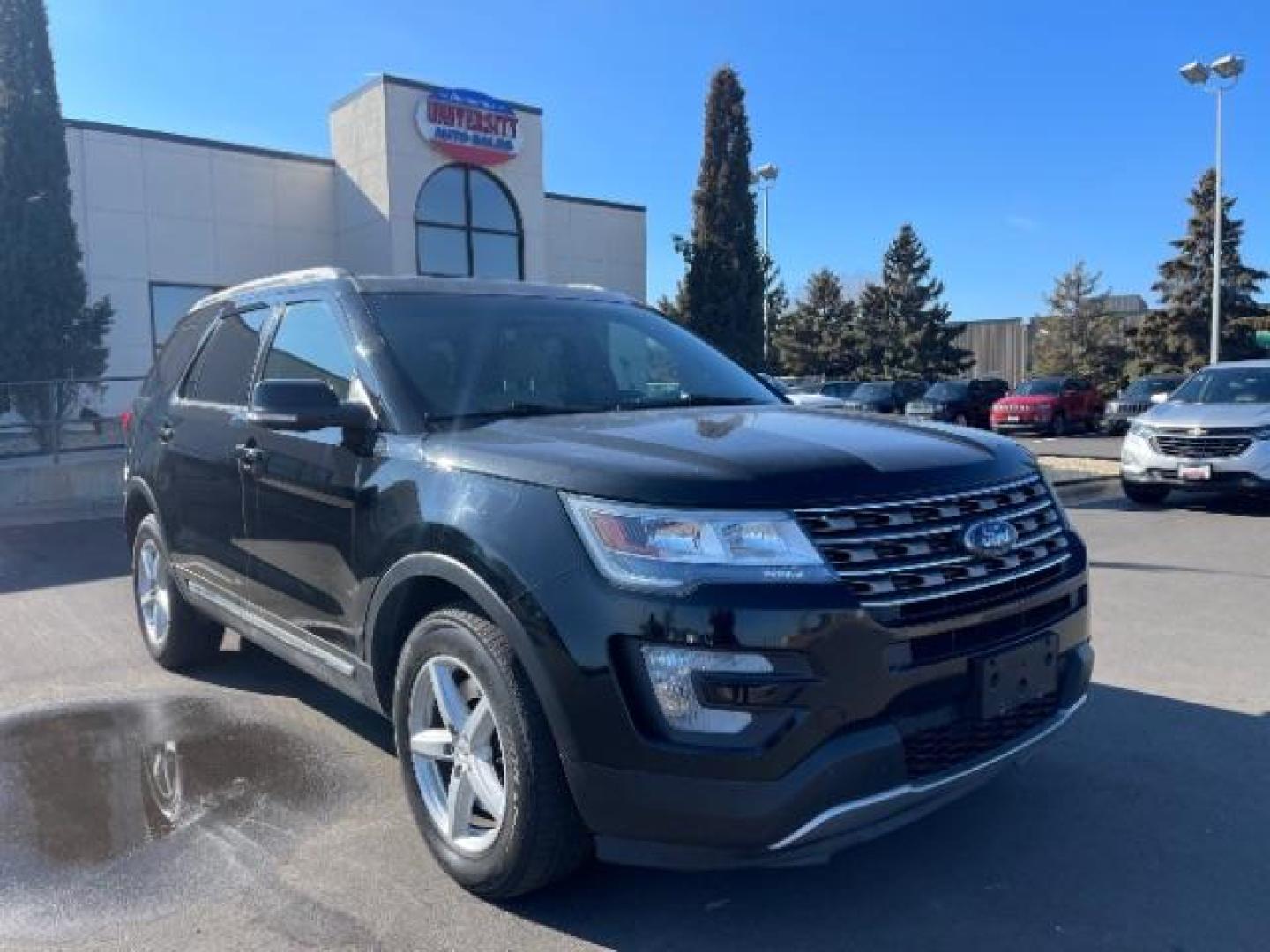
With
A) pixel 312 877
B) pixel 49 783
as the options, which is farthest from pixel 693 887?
pixel 49 783

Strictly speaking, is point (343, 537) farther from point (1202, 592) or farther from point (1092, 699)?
point (1202, 592)

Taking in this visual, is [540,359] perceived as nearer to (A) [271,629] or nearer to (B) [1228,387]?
(A) [271,629]

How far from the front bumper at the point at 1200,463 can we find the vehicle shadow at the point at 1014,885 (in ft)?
25.3

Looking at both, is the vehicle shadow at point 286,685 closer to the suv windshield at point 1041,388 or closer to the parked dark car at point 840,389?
the parked dark car at point 840,389

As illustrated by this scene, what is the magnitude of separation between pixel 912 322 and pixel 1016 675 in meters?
44.4

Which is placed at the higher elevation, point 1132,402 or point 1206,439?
point 1132,402

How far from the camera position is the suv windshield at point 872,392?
2817 centimetres

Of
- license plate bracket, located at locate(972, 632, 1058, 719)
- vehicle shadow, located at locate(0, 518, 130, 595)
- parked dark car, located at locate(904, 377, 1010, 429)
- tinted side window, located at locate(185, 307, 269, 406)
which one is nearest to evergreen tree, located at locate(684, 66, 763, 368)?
parked dark car, located at locate(904, 377, 1010, 429)

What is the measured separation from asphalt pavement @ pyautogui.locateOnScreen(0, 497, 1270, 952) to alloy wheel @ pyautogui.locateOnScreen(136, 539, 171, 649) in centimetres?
23

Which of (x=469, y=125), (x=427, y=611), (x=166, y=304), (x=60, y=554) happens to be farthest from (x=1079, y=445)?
(x=427, y=611)

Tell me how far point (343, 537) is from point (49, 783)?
1672 millimetres

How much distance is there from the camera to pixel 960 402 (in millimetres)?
29031

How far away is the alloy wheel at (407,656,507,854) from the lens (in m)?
2.97

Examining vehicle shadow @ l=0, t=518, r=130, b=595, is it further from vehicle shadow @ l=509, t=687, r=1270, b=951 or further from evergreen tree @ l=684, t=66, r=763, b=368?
evergreen tree @ l=684, t=66, r=763, b=368
